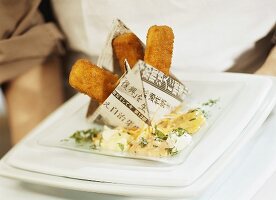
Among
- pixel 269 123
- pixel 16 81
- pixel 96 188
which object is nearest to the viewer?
pixel 96 188

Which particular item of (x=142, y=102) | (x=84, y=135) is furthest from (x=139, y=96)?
(x=84, y=135)

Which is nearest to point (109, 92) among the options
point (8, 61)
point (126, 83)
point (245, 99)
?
point (126, 83)

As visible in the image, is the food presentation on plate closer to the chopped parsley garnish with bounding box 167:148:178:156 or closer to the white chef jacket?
the chopped parsley garnish with bounding box 167:148:178:156

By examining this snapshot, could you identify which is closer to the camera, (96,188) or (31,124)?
(96,188)

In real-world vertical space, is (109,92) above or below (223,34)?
below

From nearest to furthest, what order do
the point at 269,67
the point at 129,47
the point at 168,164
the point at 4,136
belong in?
the point at 168,164 < the point at 129,47 < the point at 269,67 < the point at 4,136

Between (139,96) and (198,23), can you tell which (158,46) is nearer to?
(139,96)

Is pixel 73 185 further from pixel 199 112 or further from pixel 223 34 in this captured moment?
pixel 223 34
